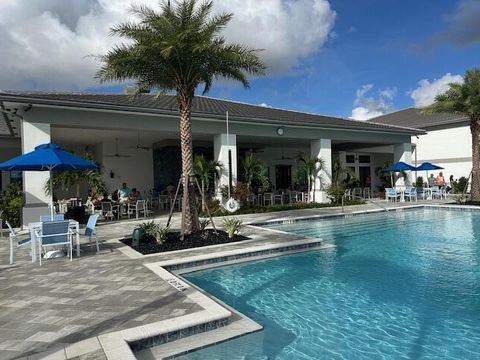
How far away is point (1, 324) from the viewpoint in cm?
461

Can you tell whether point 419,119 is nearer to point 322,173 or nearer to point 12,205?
point 322,173

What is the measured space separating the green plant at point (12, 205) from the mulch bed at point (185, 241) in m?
5.98

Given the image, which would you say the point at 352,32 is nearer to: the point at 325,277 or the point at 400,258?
the point at 400,258

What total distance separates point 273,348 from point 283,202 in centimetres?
1759

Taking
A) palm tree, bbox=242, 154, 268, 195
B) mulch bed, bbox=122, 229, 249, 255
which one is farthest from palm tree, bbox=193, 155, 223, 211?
mulch bed, bbox=122, 229, 249, 255

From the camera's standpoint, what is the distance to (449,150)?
29.8m

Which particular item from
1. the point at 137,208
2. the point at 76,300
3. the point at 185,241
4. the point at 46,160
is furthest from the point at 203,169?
the point at 76,300

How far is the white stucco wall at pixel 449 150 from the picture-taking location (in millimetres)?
28750

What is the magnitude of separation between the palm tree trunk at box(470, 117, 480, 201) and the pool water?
392 inches

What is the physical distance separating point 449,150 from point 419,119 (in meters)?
4.61

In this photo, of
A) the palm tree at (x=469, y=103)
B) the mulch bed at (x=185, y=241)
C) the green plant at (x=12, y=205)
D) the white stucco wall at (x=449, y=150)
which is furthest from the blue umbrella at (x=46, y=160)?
the white stucco wall at (x=449, y=150)

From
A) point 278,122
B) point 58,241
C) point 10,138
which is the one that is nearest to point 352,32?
point 278,122

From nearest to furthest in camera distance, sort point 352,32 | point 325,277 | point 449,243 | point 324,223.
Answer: point 325,277 → point 449,243 → point 324,223 → point 352,32

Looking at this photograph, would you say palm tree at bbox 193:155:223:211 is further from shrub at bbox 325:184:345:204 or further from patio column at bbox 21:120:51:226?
shrub at bbox 325:184:345:204
